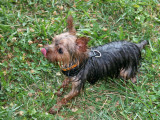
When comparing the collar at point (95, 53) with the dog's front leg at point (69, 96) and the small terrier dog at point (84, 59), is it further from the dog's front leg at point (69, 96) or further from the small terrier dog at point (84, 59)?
the dog's front leg at point (69, 96)

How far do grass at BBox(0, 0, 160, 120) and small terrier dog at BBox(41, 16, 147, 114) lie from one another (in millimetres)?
311

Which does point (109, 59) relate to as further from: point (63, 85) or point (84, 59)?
point (63, 85)

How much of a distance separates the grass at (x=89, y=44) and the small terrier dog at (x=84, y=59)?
31 cm

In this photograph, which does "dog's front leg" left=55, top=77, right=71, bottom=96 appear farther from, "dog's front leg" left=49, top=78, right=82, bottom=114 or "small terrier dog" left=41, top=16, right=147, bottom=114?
"dog's front leg" left=49, top=78, right=82, bottom=114

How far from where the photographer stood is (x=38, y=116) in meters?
3.63

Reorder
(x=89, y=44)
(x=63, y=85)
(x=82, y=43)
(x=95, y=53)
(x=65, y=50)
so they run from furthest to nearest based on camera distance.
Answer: (x=89, y=44)
(x=63, y=85)
(x=95, y=53)
(x=65, y=50)
(x=82, y=43)

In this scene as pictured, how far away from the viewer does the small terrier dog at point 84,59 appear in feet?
10.9

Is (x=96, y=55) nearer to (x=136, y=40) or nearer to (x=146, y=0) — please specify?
(x=136, y=40)

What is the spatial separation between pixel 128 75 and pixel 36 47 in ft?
6.49

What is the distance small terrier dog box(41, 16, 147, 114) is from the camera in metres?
3.33

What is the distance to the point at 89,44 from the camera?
4578 millimetres

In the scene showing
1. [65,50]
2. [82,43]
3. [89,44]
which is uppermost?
[82,43]

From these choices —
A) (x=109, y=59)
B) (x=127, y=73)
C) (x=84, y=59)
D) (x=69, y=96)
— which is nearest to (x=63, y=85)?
Answer: (x=69, y=96)

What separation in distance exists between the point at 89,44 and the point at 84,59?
120 cm
